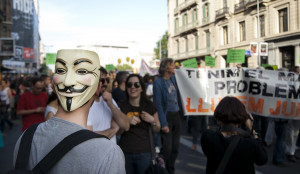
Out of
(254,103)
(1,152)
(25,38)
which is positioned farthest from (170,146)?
(25,38)

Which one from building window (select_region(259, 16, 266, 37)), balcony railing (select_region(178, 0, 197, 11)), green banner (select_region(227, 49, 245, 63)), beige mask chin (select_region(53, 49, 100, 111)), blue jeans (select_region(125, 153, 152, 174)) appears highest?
balcony railing (select_region(178, 0, 197, 11))

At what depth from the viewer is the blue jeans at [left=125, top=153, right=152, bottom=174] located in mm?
3248

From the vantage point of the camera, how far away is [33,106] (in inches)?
194

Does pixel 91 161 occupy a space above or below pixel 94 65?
below

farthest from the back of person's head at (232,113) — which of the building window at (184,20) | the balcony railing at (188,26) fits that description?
the building window at (184,20)

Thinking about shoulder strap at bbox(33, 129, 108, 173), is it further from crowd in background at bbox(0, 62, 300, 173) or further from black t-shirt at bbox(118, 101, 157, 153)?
black t-shirt at bbox(118, 101, 157, 153)

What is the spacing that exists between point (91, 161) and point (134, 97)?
249 cm

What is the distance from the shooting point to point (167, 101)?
4691 millimetres

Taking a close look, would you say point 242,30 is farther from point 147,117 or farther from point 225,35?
point 147,117

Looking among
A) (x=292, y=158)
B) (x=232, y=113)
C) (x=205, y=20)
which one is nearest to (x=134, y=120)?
(x=232, y=113)

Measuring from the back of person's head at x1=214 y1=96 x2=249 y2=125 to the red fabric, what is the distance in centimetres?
347

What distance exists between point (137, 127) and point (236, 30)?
88.2 ft

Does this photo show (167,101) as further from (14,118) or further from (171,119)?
(14,118)

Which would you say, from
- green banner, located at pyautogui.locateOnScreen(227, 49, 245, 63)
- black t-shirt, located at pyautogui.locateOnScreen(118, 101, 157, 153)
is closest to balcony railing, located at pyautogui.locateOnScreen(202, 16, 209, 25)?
green banner, located at pyautogui.locateOnScreen(227, 49, 245, 63)
